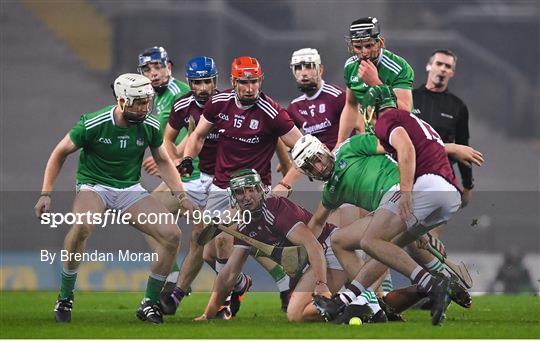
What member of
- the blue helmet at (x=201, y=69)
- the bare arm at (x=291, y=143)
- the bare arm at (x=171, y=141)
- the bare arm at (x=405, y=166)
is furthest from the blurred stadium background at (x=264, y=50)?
the bare arm at (x=405, y=166)

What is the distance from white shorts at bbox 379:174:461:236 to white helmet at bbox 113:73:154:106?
1.87 m

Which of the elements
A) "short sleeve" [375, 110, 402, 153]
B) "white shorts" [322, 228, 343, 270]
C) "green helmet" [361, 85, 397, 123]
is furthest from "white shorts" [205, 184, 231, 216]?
"short sleeve" [375, 110, 402, 153]

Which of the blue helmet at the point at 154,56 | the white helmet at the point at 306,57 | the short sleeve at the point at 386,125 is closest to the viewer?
the short sleeve at the point at 386,125

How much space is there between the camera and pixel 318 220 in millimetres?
9562

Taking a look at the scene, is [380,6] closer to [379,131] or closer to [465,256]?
[465,256]

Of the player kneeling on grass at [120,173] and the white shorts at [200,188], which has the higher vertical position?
the player kneeling on grass at [120,173]

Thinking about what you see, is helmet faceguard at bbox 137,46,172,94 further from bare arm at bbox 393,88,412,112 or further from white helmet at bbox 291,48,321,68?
bare arm at bbox 393,88,412,112

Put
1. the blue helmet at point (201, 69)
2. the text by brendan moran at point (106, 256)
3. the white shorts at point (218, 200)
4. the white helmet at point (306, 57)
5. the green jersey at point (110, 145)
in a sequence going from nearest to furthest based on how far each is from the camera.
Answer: the green jersey at point (110, 145) → the white shorts at point (218, 200) → the blue helmet at point (201, 69) → the white helmet at point (306, 57) → the text by brendan moran at point (106, 256)

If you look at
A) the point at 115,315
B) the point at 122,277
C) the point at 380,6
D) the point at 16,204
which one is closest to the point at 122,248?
the point at 122,277

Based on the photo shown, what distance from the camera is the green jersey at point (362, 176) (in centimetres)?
920

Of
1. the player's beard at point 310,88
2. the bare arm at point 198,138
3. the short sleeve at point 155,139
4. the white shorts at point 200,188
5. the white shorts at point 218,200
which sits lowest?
the white shorts at point 200,188

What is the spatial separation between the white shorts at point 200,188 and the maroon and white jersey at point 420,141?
2920mm

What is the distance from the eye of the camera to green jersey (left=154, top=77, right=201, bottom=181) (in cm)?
1174

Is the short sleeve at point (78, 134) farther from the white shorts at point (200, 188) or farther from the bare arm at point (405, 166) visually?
the bare arm at point (405, 166)
